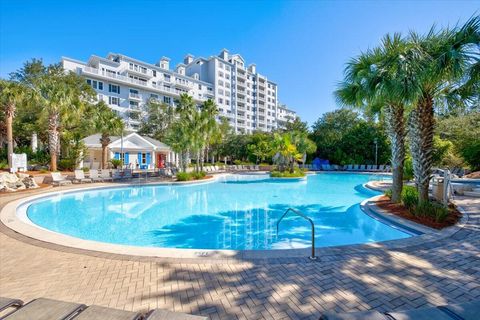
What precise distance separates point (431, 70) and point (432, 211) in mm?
4058

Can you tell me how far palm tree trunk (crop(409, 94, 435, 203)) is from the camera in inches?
289

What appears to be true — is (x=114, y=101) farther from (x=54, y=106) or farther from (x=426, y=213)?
(x=426, y=213)

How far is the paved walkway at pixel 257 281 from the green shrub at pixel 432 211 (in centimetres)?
189

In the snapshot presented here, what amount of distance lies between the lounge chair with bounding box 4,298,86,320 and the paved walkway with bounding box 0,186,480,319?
1.16m

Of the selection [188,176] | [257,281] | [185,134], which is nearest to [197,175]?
[188,176]

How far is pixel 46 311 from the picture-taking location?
197 centimetres

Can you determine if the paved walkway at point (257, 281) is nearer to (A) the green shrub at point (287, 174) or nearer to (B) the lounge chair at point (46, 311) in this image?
(B) the lounge chair at point (46, 311)

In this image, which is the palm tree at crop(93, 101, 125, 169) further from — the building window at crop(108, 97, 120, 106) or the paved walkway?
the building window at crop(108, 97, 120, 106)

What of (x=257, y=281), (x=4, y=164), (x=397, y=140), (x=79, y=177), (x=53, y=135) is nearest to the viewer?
(x=257, y=281)

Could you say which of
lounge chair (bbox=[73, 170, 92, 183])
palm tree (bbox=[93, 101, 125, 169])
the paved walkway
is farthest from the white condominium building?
the paved walkway

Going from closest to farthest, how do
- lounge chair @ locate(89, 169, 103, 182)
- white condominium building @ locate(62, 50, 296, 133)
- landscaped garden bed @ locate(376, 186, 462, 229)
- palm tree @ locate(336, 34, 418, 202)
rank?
palm tree @ locate(336, 34, 418, 202)
landscaped garden bed @ locate(376, 186, 462, 229)
lounge chair @ locate(89, 169, 103, 182)
white condominium building @ locate(62, 50, 296, 133)

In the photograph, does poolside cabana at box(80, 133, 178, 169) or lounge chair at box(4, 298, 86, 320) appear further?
poolside cabana at box(80, 133, 178, 169)

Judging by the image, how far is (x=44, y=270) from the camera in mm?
4098

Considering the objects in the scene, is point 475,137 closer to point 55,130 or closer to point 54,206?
point 54,206
